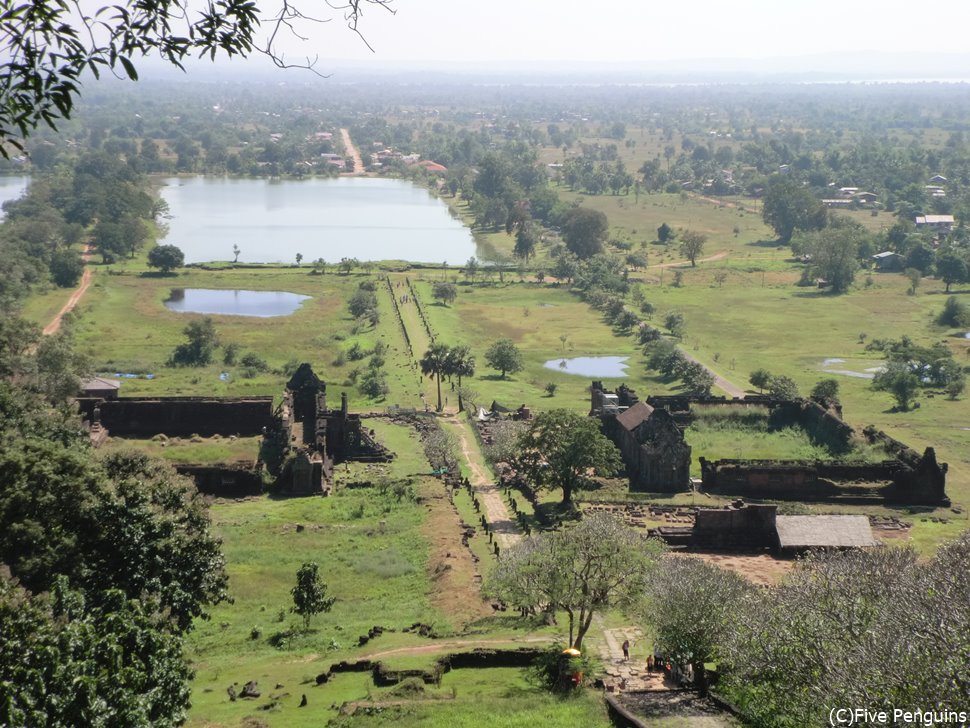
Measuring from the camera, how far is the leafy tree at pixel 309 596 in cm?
2788

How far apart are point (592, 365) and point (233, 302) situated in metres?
31.7

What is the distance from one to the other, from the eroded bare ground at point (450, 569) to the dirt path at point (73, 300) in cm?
3439

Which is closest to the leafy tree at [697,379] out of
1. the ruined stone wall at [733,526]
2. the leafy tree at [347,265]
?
the ruined stone wall at [733,526]

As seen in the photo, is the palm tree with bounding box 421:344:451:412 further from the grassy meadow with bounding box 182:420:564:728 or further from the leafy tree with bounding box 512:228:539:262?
the leafy tree with bounding box 512:228:539:262

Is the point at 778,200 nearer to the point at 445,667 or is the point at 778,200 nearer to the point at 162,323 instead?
the point at 162,323

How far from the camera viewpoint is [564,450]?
3850 centimetres

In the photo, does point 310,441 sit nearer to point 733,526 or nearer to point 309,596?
point 309,596

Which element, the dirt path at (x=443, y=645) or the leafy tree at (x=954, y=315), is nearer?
the dirt path at (x=443, y=645)

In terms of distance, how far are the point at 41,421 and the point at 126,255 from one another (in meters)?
65.8

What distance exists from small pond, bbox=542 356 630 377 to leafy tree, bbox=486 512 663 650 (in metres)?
36.9

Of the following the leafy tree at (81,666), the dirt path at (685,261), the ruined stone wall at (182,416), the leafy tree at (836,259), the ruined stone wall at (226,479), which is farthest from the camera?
the dirt path at (685,261)

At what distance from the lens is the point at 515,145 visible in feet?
618

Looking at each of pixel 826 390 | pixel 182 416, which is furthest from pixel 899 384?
pixel 182 416

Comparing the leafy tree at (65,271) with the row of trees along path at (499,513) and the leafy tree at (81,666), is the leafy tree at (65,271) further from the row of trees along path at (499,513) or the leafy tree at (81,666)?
the leafy tree at (81,666)
